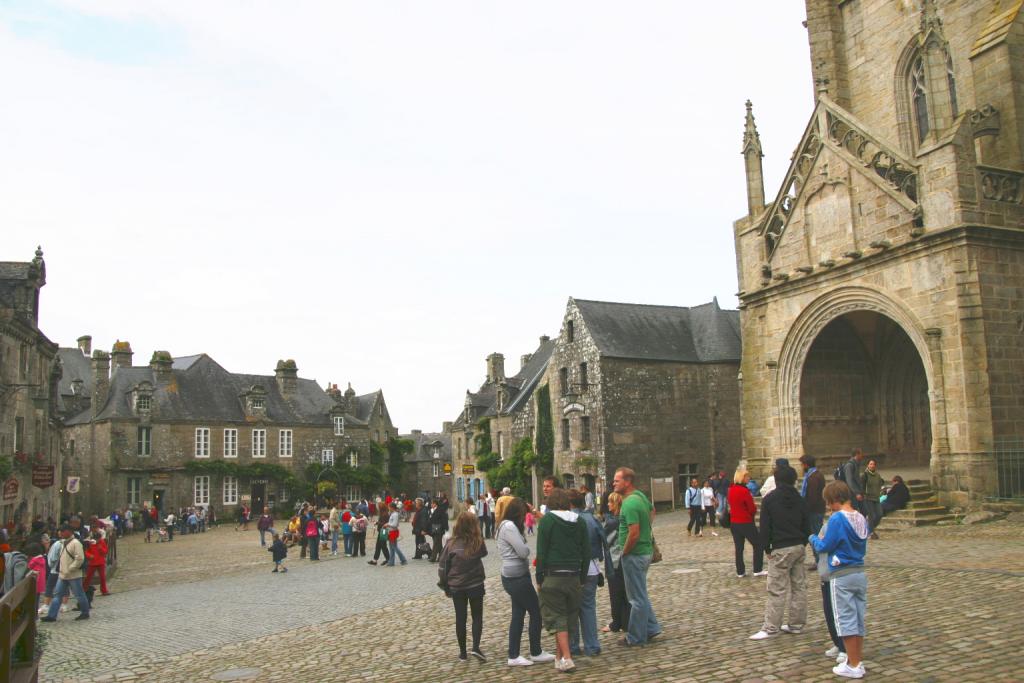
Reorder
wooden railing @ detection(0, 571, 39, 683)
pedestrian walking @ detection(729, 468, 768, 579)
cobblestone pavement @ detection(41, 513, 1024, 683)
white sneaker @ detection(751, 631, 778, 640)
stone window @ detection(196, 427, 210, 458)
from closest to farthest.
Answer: wooden railing @ detection(0, 571, 39, 683) < cobblestone pavement @ detection(41, 513, 1024, 683) < white sneaker @ detection(751, 631, 778, 640) < pedestrian walking @ detection(729, 468, 768, 579) < stone window @ detection(196, 427, 210, 458)

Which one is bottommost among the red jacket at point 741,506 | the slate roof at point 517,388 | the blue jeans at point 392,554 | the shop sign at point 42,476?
the blue jeans at point 392,554

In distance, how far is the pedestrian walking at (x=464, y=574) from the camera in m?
7.63

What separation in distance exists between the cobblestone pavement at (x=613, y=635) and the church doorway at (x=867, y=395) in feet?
19.5

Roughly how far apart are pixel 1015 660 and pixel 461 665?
447cm

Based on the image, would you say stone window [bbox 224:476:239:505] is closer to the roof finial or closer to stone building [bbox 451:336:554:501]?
stone building [bbox 451:336:554:501]

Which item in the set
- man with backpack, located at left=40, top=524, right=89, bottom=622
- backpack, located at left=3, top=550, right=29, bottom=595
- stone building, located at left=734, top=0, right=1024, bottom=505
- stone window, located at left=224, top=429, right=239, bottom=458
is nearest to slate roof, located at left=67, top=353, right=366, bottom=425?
stone window, located at left=224, top=429, right=239, bottom=458

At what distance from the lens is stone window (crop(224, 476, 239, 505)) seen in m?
46.0

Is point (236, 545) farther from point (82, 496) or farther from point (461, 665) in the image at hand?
point (461, 665)

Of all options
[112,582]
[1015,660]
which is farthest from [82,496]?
[1015,660]

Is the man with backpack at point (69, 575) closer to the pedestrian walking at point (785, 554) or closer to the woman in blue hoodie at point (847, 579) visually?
the pedestrian walking at point (785, 554)

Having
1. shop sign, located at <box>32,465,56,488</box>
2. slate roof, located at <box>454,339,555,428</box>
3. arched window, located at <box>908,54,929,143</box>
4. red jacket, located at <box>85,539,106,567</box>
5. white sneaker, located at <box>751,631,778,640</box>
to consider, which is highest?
arched window, located at <box>908,54,929,143</box>

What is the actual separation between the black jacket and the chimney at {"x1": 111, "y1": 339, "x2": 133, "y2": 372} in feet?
153

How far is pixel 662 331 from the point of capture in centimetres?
3566

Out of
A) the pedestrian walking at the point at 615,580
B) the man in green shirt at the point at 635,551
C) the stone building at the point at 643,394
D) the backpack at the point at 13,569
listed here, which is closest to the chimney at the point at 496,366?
the stone building at the point at 643,394
